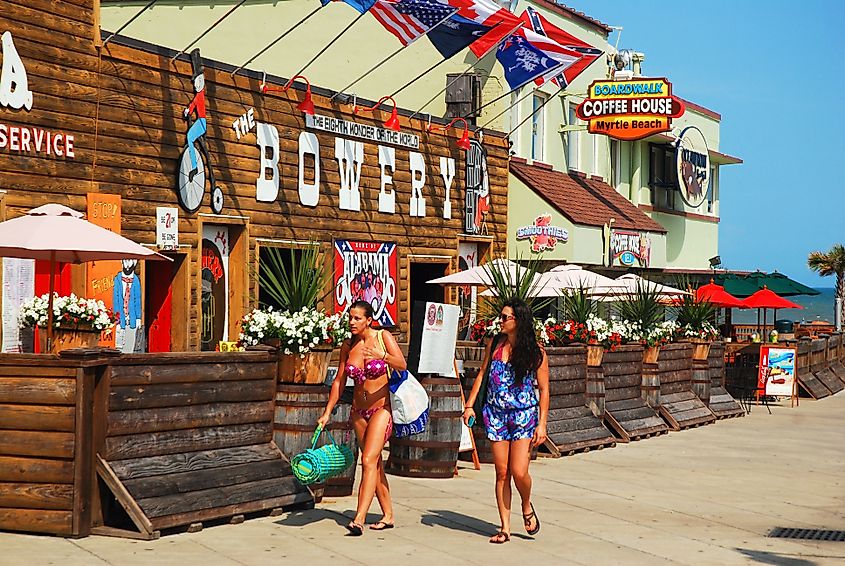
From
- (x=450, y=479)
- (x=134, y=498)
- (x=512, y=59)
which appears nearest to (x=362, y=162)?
(x=512, y=59)

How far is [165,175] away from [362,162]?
5.59 metres

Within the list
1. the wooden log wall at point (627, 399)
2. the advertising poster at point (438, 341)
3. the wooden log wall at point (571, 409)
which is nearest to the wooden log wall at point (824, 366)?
the wooden log wall at point (627, 399)

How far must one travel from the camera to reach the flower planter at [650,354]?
65.9ft

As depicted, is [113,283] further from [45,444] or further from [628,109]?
[628,109]

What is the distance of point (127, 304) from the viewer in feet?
55.1

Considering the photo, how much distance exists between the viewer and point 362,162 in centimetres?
2256

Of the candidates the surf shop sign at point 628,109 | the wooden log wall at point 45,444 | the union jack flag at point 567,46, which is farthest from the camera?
the surf shop sign at point 628,109

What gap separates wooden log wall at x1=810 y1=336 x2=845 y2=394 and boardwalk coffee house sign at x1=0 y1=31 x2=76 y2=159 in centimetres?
2085

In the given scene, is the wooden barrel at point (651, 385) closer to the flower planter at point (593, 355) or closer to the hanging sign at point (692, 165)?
the flower planter at point (593, 355)

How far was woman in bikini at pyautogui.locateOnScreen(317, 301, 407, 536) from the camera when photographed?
10.4m

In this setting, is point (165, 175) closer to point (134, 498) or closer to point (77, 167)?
point (77, 167)

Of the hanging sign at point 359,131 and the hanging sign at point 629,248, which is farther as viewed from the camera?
the hanging sign at point 629,248

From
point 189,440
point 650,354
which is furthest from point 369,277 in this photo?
point 189,440

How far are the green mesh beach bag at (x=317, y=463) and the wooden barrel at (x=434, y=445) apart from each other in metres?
3.00
